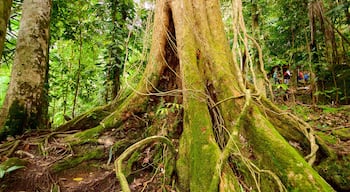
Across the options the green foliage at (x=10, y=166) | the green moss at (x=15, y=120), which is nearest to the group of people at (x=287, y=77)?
the green moss at (x=15, y=120)

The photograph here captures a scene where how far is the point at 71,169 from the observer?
2.68m

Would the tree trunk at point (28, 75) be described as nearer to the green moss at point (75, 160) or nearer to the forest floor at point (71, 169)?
the forest floor at point (71, 169)

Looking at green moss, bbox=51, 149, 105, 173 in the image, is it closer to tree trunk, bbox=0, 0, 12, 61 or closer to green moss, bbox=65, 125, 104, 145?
green moss, bbox=65, 125, 104, 145

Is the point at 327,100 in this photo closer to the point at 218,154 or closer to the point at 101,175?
the point at 218,154

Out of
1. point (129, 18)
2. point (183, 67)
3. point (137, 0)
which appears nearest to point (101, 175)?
point (183, 67)

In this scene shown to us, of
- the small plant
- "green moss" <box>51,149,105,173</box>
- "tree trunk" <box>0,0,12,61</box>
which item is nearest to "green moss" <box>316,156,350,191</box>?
"green moss" <box>51,149,105,173</box>

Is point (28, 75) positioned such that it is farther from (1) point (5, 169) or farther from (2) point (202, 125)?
(2) point (202, 125)

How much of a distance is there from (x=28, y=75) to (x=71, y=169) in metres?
1.72

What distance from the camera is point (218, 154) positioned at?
207cm

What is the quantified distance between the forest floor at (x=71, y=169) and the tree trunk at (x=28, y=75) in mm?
299

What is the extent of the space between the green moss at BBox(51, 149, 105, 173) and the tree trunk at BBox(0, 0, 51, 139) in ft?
3.66

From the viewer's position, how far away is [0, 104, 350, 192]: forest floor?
2373 millimetres

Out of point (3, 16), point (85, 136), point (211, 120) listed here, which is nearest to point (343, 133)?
point (211, 120)

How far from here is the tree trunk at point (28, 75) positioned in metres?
3.22
